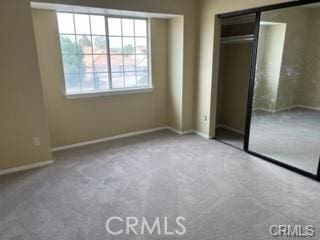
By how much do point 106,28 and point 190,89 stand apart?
1869mm

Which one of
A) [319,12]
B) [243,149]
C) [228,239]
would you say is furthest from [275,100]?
[228,239]

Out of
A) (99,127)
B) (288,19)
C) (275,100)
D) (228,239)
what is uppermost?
(288,19)

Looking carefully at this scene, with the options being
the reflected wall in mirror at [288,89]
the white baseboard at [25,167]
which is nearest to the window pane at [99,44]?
the white baseboard at [25,167]

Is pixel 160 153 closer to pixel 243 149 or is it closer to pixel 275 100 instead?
pixel 243 149

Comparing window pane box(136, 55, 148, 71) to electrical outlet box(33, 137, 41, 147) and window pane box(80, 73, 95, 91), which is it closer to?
window pane box(80, 73, 95, 91)

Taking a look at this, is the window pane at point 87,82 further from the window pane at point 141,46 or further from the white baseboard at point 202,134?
the white baseboard at point 202,134

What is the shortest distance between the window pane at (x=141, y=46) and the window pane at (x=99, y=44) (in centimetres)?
63

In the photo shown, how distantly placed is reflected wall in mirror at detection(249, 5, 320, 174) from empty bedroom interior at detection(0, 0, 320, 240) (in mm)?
16

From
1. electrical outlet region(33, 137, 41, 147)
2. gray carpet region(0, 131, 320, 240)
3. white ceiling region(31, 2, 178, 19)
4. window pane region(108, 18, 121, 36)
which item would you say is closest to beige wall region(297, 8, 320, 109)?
gray carpet region(0, 131, 320, 240)

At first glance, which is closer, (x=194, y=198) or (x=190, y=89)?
(x=194, y=198)

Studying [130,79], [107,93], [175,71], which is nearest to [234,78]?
[175,71]

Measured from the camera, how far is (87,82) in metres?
3.93

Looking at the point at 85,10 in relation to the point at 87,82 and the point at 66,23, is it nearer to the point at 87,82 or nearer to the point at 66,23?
the point at 66,23

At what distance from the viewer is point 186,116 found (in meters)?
4.55
